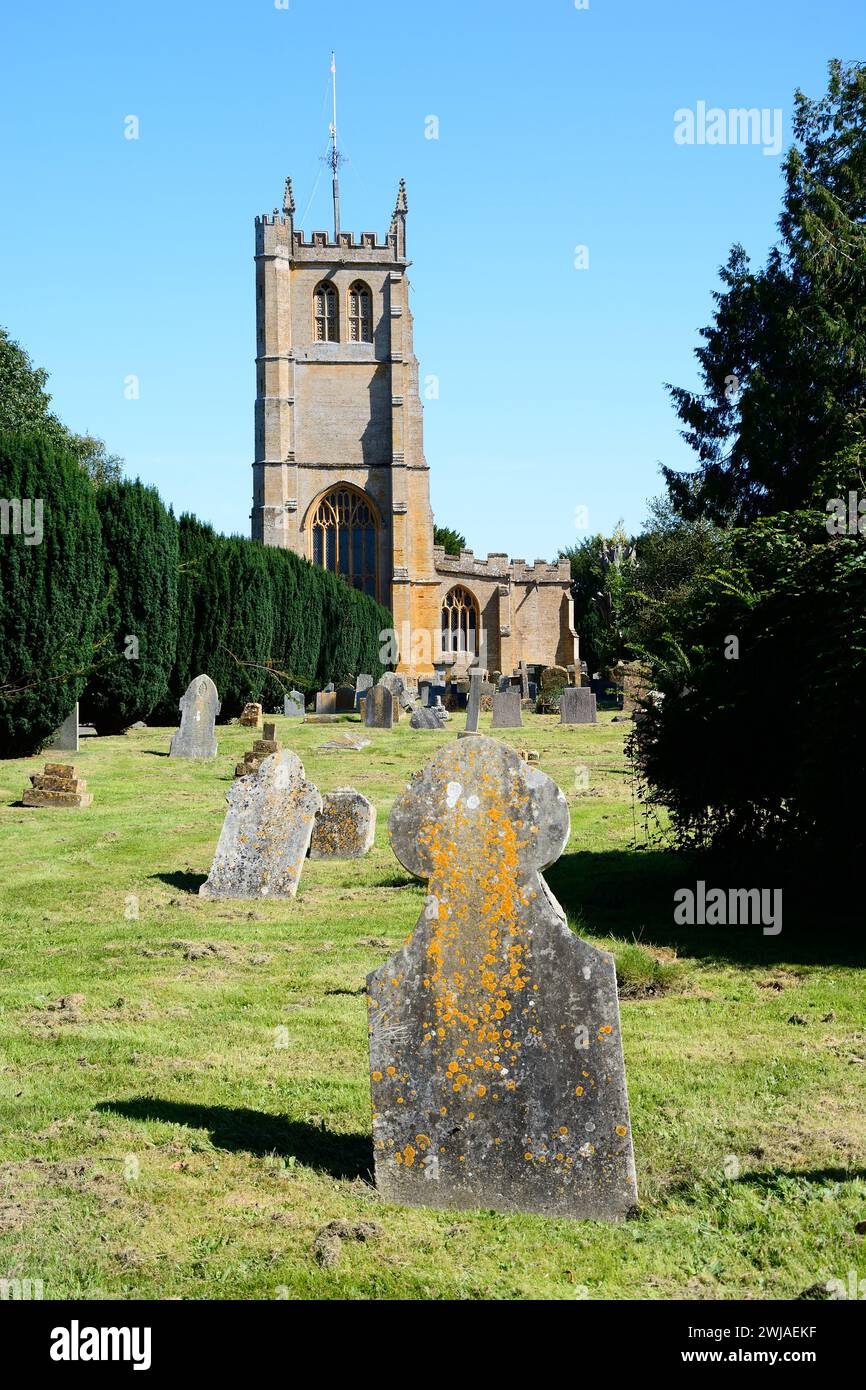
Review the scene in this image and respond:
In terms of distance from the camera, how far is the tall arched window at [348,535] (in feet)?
194

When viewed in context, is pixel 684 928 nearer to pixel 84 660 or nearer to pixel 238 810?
pixel 238 810

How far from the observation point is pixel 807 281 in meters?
32.5

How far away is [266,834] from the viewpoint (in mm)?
10000

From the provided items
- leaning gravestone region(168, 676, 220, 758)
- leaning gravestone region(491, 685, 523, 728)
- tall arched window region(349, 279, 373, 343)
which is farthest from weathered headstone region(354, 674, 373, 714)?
tall arched window region(349, 279, 373, 343)

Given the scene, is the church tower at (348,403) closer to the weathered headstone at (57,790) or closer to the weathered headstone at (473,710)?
the weathered headstone at (473,710)

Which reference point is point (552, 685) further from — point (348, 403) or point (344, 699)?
point (348, 403)

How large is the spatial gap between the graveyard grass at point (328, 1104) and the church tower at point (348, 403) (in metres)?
48.8

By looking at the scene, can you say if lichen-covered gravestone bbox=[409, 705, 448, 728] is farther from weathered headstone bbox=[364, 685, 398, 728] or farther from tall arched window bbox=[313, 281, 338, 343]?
tall arched window bbox=[313, 281, 338, 343]

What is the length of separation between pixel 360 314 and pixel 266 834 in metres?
53.6

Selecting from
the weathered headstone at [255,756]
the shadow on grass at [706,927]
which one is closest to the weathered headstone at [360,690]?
the weathered headstone at [255,756]

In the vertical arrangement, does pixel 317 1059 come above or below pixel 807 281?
below

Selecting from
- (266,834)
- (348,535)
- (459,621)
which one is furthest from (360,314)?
(266,834)
